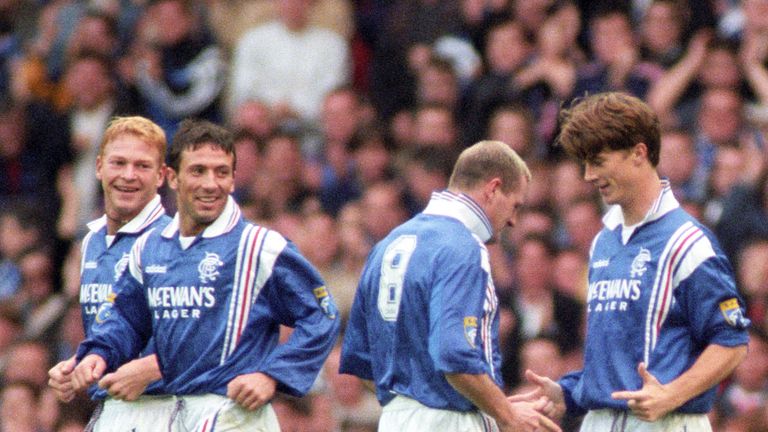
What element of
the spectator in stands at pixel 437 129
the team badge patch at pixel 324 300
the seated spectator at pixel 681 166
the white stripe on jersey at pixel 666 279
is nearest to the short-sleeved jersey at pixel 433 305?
the team badge patch at pixel 324 300

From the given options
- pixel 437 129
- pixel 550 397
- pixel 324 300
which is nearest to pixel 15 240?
pixel 437 129

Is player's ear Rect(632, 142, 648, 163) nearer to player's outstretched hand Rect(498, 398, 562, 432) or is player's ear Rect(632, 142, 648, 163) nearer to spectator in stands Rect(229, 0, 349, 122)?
player's outstretched hand Rect(498, 398, 562, 432)

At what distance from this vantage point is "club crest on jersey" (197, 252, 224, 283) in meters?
8.29

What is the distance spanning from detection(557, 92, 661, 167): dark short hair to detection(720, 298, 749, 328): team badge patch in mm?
699

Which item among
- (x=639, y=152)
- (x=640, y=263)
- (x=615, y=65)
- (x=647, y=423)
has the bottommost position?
(x=647, y=423)

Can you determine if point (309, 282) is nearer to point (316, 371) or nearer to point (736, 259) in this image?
point (316, 371)

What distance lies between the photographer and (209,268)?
8305 millimetres

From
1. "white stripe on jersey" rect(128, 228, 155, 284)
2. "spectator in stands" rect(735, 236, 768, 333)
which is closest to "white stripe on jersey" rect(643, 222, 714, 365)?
"white stripe on jersey" rect(128, 228, 155, 284)

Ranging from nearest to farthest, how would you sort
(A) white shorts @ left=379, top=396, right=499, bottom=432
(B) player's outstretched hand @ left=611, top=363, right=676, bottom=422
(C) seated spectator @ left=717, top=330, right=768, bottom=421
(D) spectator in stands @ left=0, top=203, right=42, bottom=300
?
(B) player's outstretched hand @ left=611, top=363, right=676, bottom=422 → (A) white shorts @ left=379, top=396, right=499, bottom=432 → (C) seated spectator @ left=717, top=330, right=768, bottom=421 → (D) spectator in stands @ left=0, top=203, right=42, bottom=300

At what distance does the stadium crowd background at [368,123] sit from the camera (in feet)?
40.1

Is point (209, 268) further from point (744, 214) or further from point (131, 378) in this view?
point (744, 214)

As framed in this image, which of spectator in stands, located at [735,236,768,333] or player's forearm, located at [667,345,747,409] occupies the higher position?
spectator in stands, located at [735,236,768,333]

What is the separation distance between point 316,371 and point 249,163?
19.9ft

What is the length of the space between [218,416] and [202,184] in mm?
1043
